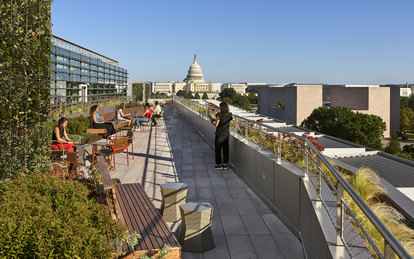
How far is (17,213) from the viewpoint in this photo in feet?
11.7

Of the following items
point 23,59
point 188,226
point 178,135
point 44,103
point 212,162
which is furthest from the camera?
point 178,135

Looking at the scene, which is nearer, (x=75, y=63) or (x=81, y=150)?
(x=81, y=150)

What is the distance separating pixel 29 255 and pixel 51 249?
21 cm

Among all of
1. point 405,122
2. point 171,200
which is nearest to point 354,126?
point 405,122

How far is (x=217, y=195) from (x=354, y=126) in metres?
57.0

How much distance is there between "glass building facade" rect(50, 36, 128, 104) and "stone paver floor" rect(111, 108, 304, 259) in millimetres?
26173

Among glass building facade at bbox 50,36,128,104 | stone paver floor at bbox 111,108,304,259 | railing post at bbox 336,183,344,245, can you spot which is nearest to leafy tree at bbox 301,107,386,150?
glass building facade at bbox 50,36,128,104

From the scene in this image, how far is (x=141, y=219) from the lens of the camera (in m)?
4.74

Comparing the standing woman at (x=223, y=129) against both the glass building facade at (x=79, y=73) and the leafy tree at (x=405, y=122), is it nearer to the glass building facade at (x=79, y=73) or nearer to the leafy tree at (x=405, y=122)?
the glass building facade at (x=79, y=73)

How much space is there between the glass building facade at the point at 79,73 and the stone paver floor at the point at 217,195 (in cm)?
2617

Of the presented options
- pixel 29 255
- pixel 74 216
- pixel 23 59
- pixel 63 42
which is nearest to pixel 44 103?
pixel 23 59

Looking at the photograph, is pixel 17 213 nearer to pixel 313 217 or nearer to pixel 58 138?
pixel 313 217

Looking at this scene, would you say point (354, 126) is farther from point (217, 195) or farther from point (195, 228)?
point (195, 228)

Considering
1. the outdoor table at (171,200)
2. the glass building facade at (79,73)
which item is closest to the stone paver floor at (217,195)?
the outdoor table at (171,200)
